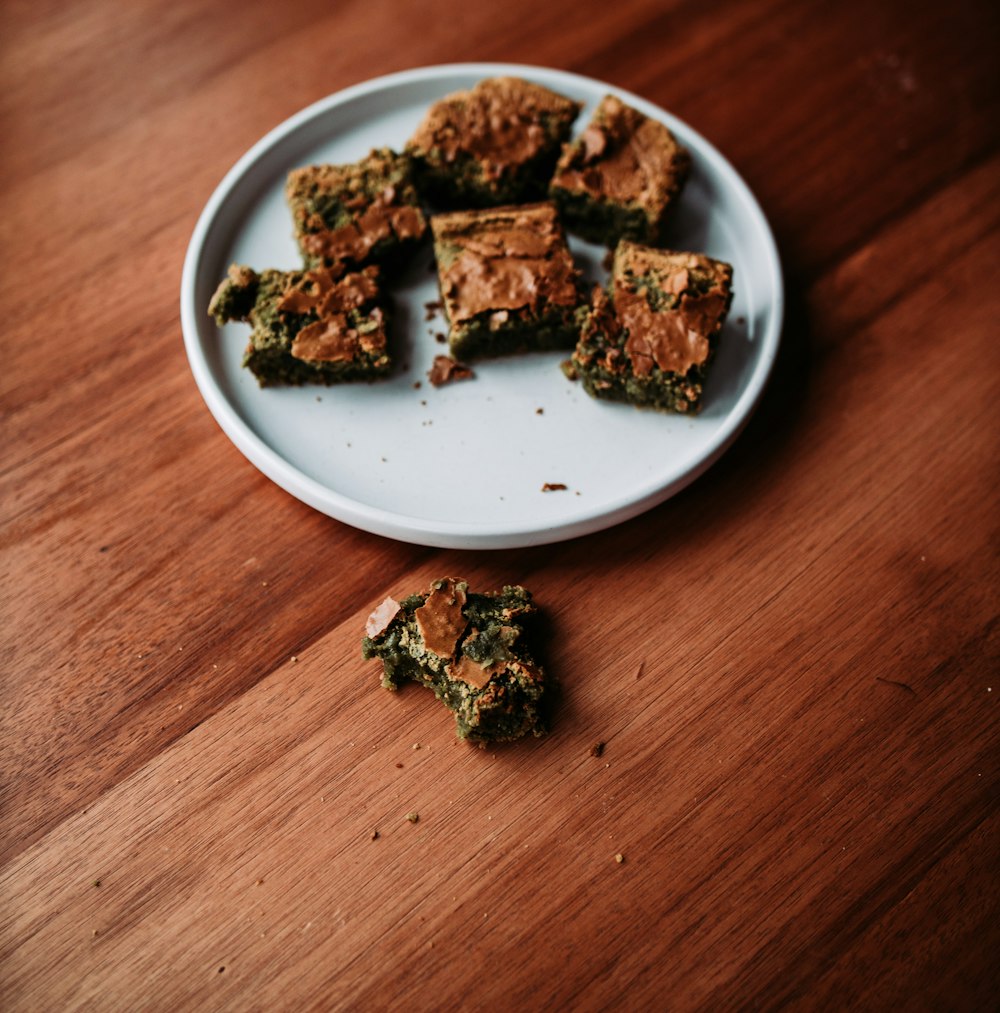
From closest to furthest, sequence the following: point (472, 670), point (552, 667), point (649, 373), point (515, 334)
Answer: point (472, 670), point (552, 667), point (649, 373), point (515, 334)

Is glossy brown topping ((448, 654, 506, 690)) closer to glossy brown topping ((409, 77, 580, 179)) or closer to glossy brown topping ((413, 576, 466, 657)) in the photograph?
glossy brown topping ((413, 576, 466, 657))

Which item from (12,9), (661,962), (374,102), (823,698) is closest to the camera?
(661,962)

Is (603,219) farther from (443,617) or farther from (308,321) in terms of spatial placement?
(443,617)

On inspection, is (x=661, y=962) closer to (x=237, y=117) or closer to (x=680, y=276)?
(x=680, y=276)

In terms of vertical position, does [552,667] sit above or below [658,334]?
below

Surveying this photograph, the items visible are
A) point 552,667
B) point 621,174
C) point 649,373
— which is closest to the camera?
point 552,667

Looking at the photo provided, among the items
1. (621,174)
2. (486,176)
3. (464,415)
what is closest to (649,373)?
(464,415)

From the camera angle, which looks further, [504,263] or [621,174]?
[621,174]

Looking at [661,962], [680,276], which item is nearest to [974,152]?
[680,276]
